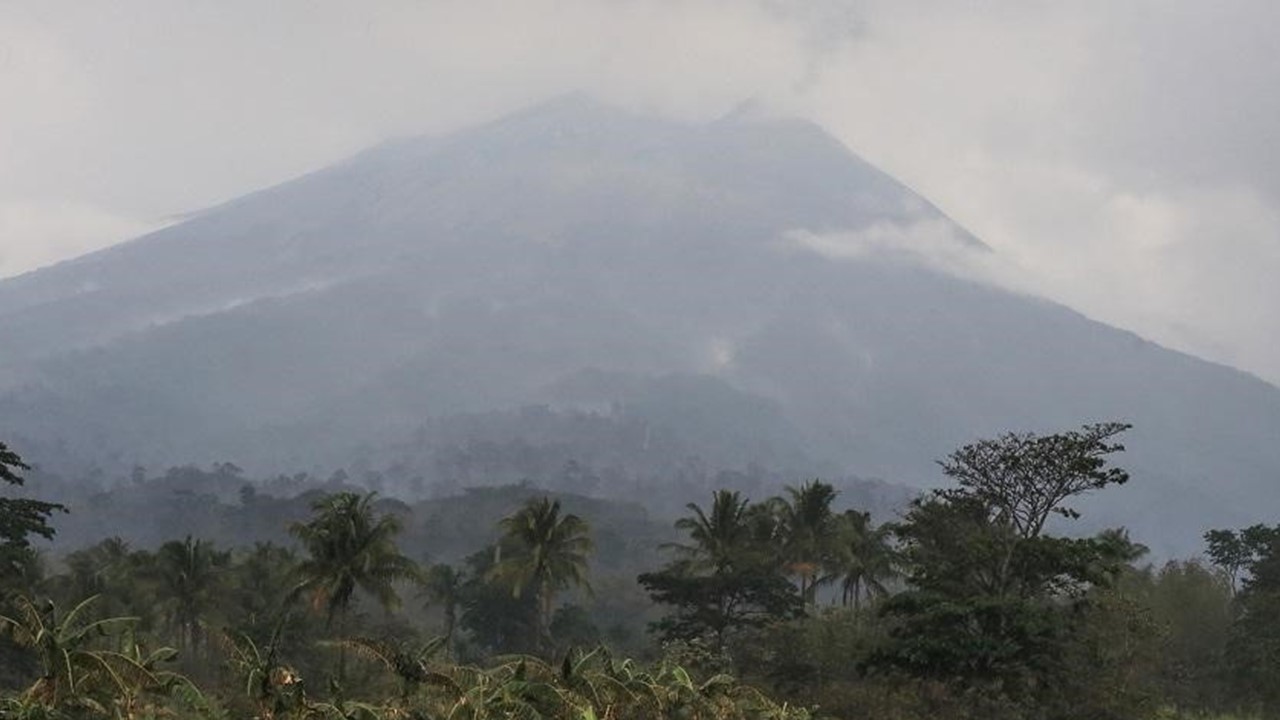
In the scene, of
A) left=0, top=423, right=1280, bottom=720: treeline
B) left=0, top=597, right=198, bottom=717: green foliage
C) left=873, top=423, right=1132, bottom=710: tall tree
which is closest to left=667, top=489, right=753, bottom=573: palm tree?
left=0, top=423, right=1280, bottom=720: treeline

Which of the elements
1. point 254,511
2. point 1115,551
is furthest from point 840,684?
point 254,511

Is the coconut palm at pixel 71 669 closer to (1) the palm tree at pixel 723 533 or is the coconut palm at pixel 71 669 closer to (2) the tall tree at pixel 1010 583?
(2) the tall tree at pixel 1010 583

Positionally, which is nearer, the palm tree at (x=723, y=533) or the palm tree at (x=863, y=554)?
the palm tree at (x=723, y=533)

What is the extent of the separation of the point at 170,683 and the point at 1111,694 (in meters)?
32.2

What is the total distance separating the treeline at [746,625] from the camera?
18.0 m

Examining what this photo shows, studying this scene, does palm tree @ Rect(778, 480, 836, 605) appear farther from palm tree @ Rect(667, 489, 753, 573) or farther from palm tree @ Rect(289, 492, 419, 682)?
palm tree @ Rect(289, 492, 419, 682)

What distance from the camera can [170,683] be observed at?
17.1 meters

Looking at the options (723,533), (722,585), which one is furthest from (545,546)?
(723,533)

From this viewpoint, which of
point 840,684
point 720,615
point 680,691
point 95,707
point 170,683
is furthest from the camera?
point 720,615

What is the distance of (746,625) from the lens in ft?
200

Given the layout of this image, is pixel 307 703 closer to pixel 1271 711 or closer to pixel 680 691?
pixel 680 691

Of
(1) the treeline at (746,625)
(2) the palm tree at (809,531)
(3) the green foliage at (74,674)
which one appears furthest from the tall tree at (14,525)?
(2) the palm tree at (809,531)

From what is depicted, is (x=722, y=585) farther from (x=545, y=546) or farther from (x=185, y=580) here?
(x=185, y=580)

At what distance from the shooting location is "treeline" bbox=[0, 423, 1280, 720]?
1805 centimetres
